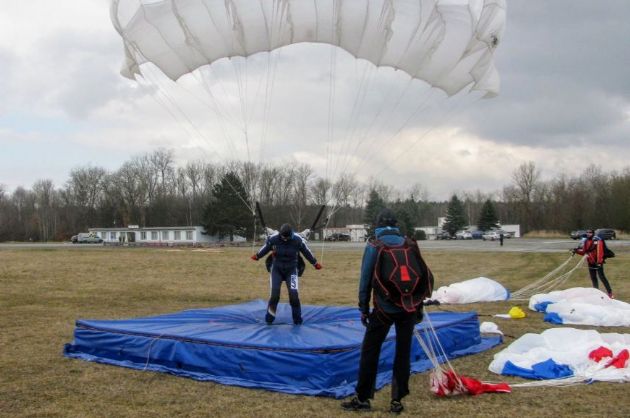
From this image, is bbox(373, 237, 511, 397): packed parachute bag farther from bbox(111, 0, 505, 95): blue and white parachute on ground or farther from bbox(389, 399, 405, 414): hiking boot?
bbox(111, 0, 505, 95): blue and white parachute on ground

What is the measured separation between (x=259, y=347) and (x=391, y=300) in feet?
5.30

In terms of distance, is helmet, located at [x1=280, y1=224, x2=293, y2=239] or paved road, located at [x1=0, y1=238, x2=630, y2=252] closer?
helmet, located at [x1=280, y1=224, x2=293, y2=239]

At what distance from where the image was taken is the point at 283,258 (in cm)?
744

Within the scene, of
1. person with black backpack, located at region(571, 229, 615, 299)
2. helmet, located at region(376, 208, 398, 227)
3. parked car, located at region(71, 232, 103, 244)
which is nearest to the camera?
helmet, located at region(376, 208, 398, 227)

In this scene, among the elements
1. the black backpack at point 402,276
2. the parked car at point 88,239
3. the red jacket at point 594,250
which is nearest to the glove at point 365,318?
the black backpack at point 402,276

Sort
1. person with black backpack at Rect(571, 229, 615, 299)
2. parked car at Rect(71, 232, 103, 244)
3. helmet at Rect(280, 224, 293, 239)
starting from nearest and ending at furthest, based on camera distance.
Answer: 1. helmet at Rect(280, 224, 293, 239)
2. person with black backpack at Rect(571, 229, 615, 299)
3. parked car at Rect(71, 232, 103, 244)

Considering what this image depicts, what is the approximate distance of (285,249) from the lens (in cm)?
743

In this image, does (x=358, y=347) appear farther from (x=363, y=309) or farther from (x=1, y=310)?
(x=1, y=310)

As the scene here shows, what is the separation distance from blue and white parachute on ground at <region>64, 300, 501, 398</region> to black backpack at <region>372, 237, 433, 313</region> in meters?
1.06

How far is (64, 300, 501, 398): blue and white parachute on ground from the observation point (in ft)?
17.3

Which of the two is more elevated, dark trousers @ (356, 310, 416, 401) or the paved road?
dark trousers @ (356, 310, 416, 401)

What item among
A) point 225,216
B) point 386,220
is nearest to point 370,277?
point 386,220

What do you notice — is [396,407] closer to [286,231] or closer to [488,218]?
[286,231]

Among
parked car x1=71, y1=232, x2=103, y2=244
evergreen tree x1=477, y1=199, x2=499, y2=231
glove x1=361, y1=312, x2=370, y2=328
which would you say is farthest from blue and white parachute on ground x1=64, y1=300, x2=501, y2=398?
evergreen tree x1=477, y1=199, x2=499, y2=231
